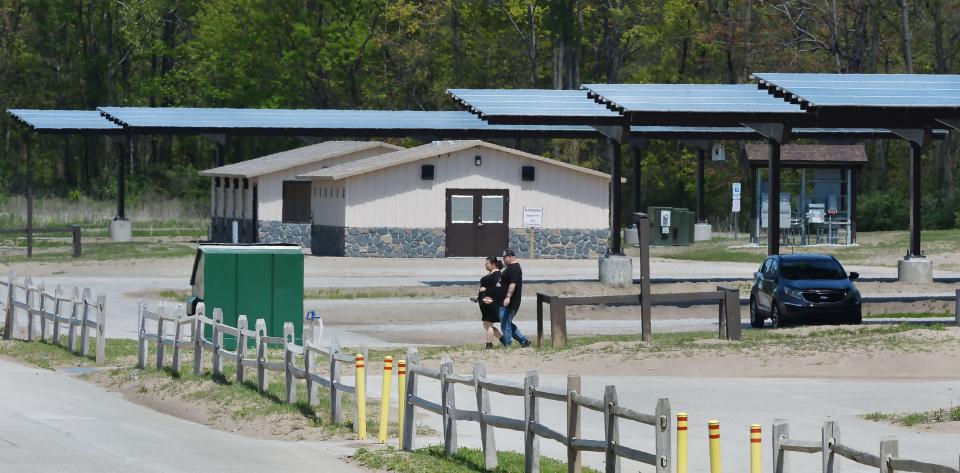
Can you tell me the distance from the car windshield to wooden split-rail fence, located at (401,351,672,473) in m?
16.3

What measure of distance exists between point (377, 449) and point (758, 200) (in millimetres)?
44735

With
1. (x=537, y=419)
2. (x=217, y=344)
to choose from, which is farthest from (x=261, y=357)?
(x=537, y=419)

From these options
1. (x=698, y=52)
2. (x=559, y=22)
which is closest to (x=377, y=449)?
(x=559, y=22)

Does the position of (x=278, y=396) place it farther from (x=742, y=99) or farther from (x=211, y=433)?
(x=742, y=99)

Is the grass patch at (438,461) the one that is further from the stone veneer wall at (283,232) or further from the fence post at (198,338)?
the stone veneer wall at (283,232)

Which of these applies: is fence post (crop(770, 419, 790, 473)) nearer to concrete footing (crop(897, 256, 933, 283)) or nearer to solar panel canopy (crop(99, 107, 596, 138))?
concrete footing (crop(897, 256, 933, 283))

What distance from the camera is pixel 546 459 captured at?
16.1 metres

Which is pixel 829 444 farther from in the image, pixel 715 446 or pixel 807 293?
pixel 807 293

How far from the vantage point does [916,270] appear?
140 feet

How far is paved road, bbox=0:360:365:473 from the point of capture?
15781mm

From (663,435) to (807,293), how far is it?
19159 mm

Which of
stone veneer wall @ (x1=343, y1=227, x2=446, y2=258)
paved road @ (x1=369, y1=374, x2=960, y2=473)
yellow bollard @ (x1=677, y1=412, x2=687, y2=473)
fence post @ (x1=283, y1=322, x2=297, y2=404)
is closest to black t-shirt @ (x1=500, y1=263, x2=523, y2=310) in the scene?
paved road @ (x1=369, y1=374, x2=960, y2=473)

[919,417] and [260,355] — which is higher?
[260,355]

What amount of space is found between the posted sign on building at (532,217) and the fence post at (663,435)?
42.3 meters
